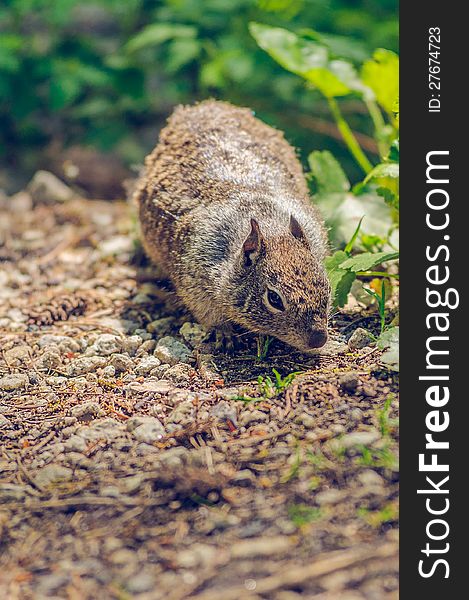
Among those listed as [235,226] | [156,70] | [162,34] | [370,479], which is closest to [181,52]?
[162,34]

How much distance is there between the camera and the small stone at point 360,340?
4.58 metres

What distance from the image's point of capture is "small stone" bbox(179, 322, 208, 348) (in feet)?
16.1

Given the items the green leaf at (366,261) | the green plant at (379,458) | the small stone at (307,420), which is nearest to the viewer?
the green plant at (379,458)

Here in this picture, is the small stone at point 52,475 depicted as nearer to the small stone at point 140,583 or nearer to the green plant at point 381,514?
the small stone at point 140,583

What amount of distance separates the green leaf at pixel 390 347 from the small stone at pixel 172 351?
1196 millimetres

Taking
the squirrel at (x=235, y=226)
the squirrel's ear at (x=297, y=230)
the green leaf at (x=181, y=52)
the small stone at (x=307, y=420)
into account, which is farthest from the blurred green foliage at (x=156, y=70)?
the small stone at (x=307, y=420)

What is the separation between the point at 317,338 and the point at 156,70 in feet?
16.9

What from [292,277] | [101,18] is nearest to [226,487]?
[292,277]

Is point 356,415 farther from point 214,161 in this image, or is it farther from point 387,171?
point 214,161

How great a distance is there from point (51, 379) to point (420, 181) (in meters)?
2.40

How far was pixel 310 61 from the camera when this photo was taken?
5875mm

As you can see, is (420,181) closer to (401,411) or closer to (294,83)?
(401,411)

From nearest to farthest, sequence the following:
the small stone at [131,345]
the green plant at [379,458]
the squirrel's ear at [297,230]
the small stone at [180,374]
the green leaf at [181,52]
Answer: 1. the green plant at [379,458]
2. the small stone at [180,374]
3. the squirrel's ear at [297,230]
4. the small stone at [131,345]
5. the green leaf at [181,52]

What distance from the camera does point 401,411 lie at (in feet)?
12.0
